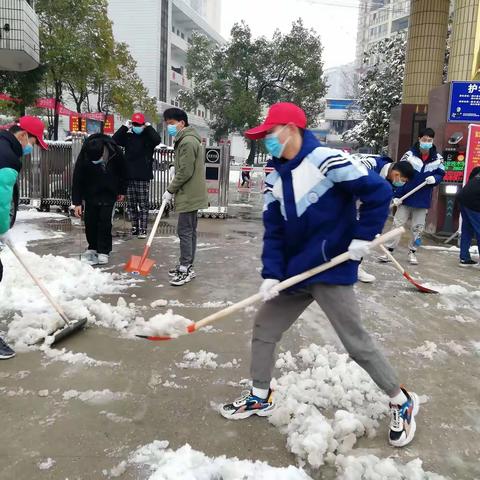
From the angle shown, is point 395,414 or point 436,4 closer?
point 395,414

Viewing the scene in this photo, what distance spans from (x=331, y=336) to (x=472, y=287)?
9.34 feet

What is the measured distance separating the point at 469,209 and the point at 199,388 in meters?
5.29

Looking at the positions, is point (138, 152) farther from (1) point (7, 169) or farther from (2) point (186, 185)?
(1) point (7, 169)

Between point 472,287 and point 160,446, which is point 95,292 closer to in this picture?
point 160,446

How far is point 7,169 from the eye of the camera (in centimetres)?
354

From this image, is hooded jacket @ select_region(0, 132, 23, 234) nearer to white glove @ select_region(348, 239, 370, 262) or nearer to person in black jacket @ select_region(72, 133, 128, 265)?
white glove @ select_region(348, 239, 370, 262)

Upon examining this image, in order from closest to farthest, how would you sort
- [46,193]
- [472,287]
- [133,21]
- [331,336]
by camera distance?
[331,336], [472,287], [46,193], [133,21]

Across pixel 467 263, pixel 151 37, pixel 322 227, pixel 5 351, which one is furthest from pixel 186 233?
pixel 151 37

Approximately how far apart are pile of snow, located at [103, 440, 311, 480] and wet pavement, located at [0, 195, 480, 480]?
0.23ft

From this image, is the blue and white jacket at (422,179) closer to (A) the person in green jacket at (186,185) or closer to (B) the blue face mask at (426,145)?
(B) the blue face mask at (426,145)

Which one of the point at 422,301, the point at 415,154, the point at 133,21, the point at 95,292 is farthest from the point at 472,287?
the point at 133,21

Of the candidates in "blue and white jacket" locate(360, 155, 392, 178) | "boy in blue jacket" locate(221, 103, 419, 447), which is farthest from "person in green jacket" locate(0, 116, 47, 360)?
"blue and white jacket" locate(360, 155, 392, 178)

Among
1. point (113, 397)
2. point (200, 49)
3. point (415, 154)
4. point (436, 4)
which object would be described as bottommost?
point (113, 397)

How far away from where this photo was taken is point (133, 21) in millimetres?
50094
